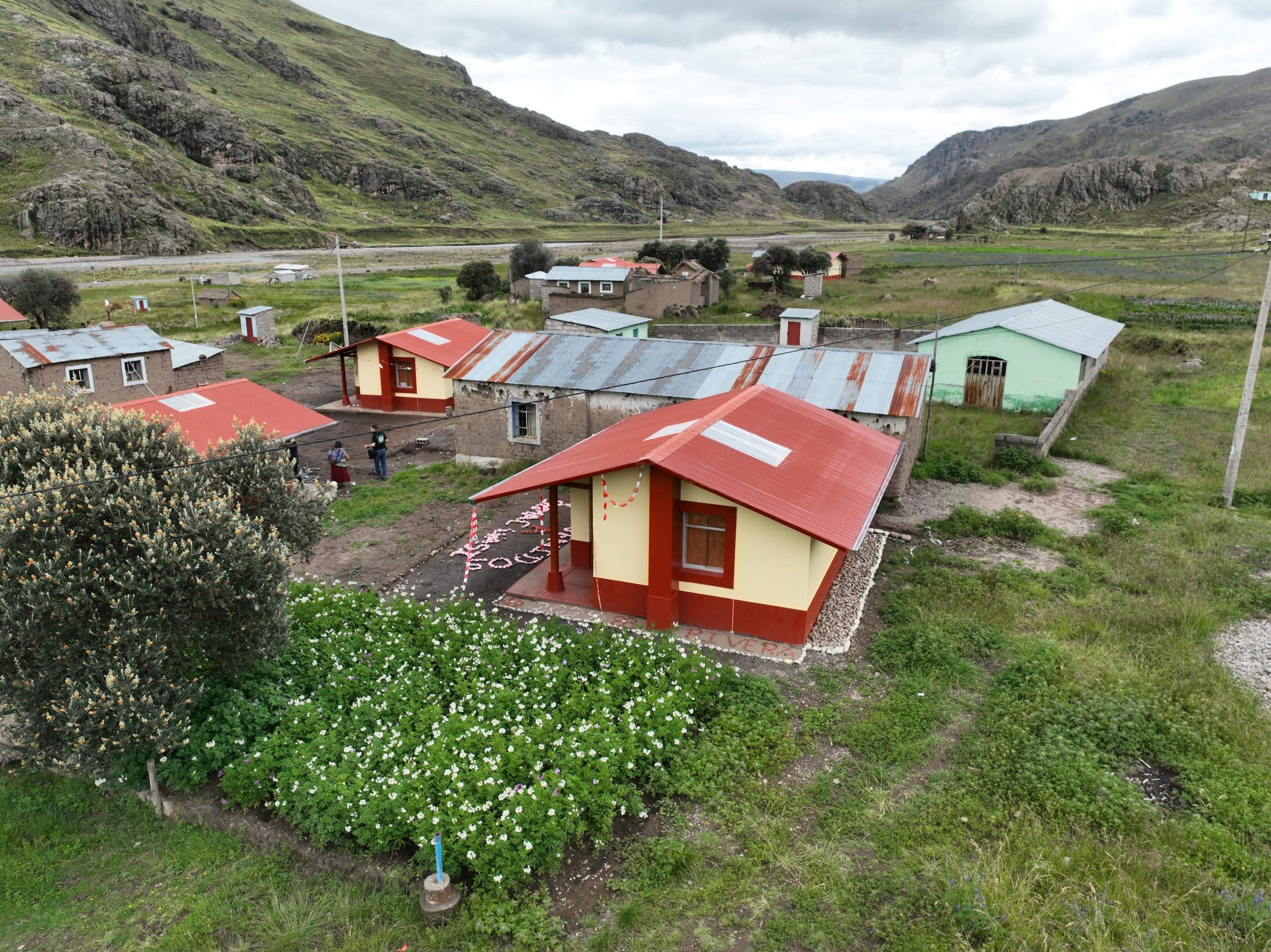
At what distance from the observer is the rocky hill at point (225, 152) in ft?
285

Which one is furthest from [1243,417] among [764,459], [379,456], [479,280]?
[479,280]

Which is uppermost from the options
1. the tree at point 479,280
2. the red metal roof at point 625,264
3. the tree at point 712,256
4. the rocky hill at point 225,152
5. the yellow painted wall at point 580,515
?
the rocky hill at point 225,152

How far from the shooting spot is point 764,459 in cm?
1429

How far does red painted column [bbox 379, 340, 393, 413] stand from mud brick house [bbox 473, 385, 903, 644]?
18167 mm

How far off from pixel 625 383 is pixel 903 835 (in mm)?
15011

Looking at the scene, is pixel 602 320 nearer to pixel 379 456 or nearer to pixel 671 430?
pixel 379 456

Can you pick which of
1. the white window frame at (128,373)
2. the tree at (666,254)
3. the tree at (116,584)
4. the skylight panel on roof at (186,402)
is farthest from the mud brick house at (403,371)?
the tree at (666,254)

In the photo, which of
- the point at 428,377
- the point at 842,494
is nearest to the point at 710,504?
the point at 842,494

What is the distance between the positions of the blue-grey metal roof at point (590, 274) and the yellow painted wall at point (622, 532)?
39.1 m

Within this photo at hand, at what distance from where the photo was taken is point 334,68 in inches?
7825

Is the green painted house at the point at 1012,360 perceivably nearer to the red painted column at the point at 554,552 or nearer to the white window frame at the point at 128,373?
the red painted column at the point at 554,552

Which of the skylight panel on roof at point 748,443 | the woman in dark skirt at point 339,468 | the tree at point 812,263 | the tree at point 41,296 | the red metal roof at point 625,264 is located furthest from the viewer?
the tree at point 812,263

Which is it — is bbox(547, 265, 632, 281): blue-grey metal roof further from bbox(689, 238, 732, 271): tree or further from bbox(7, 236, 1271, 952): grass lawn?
bbox(7, 236, 1271, 952): grass lawn

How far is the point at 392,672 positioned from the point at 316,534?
8.69ft
